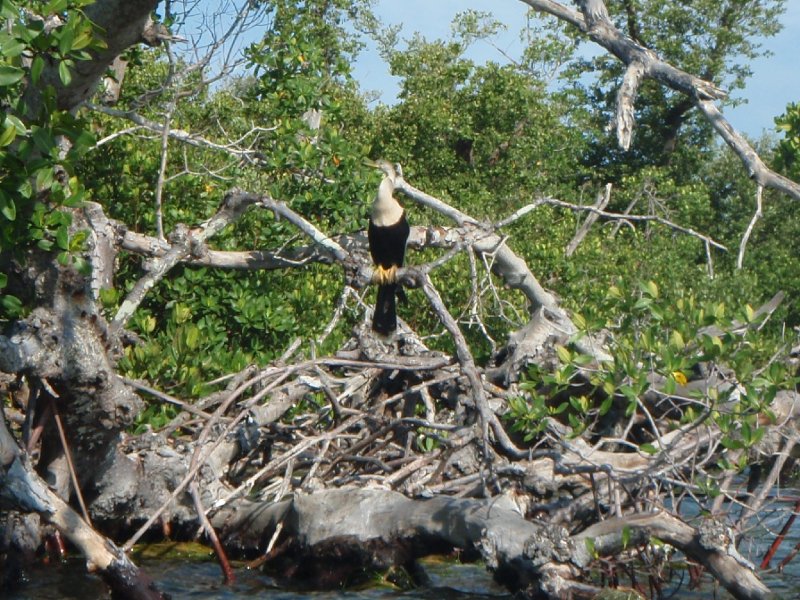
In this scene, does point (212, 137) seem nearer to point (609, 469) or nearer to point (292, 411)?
point (292, 411)

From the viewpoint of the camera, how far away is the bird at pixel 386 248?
19.7 ft

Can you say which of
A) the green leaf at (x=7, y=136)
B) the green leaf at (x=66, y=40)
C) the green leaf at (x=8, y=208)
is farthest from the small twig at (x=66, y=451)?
the green leaf at (x=66, y=40)

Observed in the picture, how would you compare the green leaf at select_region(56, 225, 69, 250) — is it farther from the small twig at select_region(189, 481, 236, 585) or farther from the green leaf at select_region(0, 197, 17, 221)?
the small twig at select_region(189, 481, 236, 585)

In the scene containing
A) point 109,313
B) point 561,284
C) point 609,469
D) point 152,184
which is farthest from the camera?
point 561,284

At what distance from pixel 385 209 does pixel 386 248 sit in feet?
1.27

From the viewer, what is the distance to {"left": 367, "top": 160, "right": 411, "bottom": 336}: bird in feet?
19.7

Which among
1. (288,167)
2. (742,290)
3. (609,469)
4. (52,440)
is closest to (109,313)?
(52,440)

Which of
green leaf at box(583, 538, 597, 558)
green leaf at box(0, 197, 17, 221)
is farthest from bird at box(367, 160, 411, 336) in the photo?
green leaf at box(0, 197, 17, 221)

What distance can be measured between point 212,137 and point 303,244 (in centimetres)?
267

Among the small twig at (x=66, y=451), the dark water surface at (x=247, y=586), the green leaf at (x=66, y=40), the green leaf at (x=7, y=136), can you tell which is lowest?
the dark water surface at (x=247, y=586)

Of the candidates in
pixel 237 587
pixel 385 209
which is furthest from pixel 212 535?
pixel 385 209

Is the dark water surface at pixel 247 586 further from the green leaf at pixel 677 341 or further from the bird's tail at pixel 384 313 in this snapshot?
the bird's tail at pixel 384 313

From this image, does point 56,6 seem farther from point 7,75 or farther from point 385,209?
point 385,209

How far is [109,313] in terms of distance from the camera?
6004 mm
